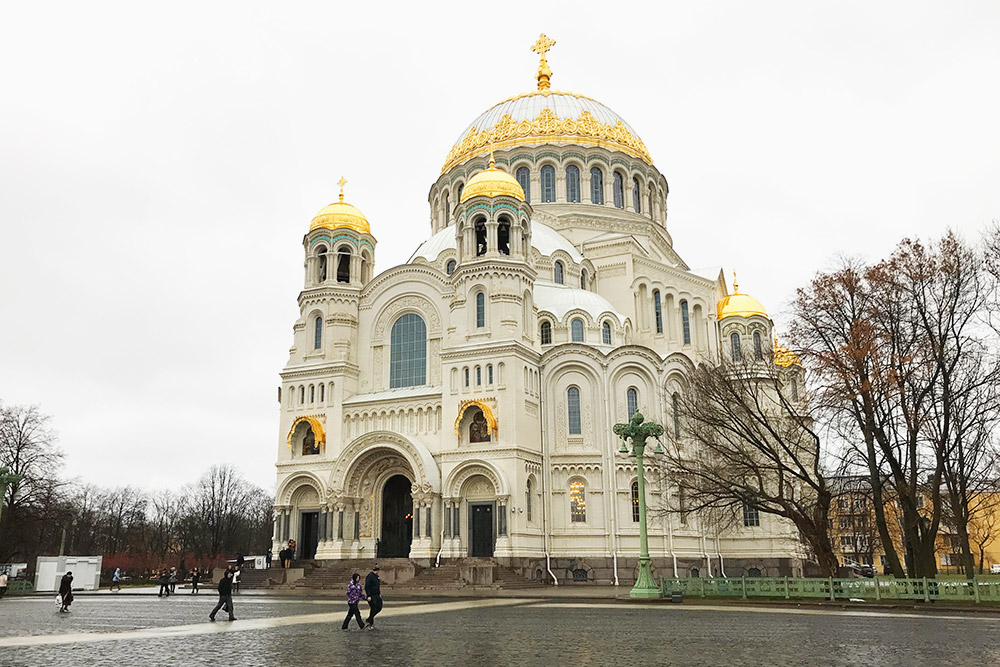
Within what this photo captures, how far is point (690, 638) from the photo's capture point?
1520 cm

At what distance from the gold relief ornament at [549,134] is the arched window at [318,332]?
16768 mm

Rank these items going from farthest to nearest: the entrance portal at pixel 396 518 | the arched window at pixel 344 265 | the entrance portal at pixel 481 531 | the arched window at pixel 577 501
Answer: the arched window at pixel 344 265, the entrance portal at pixel 396 518, the arched window at pixel 577 501, the entrance portal at pixel 481 531

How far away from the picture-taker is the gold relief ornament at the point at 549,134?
54.1 m

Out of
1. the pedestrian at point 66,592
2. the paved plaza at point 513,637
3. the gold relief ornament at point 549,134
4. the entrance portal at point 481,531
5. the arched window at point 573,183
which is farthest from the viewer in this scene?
the gold relief ornament at point 549,134

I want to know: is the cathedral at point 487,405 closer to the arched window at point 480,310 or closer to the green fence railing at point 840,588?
the arched window at point 480,310

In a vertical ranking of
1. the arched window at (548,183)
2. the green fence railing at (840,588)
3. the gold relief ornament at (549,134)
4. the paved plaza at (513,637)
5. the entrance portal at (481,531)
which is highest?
the gold relief ornament at (549,134)

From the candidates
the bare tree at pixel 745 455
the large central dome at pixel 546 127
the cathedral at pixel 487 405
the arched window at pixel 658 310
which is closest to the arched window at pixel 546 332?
the cathedral at pixel 487 405

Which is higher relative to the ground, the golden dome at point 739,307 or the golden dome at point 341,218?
the golden dome at point 341,218

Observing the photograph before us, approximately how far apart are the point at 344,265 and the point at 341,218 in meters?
2.46

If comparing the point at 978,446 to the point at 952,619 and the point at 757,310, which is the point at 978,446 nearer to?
the point at 952,619

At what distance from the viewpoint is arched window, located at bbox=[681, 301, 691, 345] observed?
4947 centimetres

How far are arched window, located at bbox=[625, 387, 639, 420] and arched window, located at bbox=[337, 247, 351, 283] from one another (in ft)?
51.0

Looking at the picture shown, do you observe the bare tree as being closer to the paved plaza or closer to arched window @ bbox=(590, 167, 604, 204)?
the paved plaza

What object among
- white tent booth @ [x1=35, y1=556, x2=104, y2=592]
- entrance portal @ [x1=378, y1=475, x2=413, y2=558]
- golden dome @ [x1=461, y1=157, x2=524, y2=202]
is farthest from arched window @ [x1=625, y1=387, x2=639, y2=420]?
white tent booth @ [x1=35, y1=556, x2=104, y2=592]
